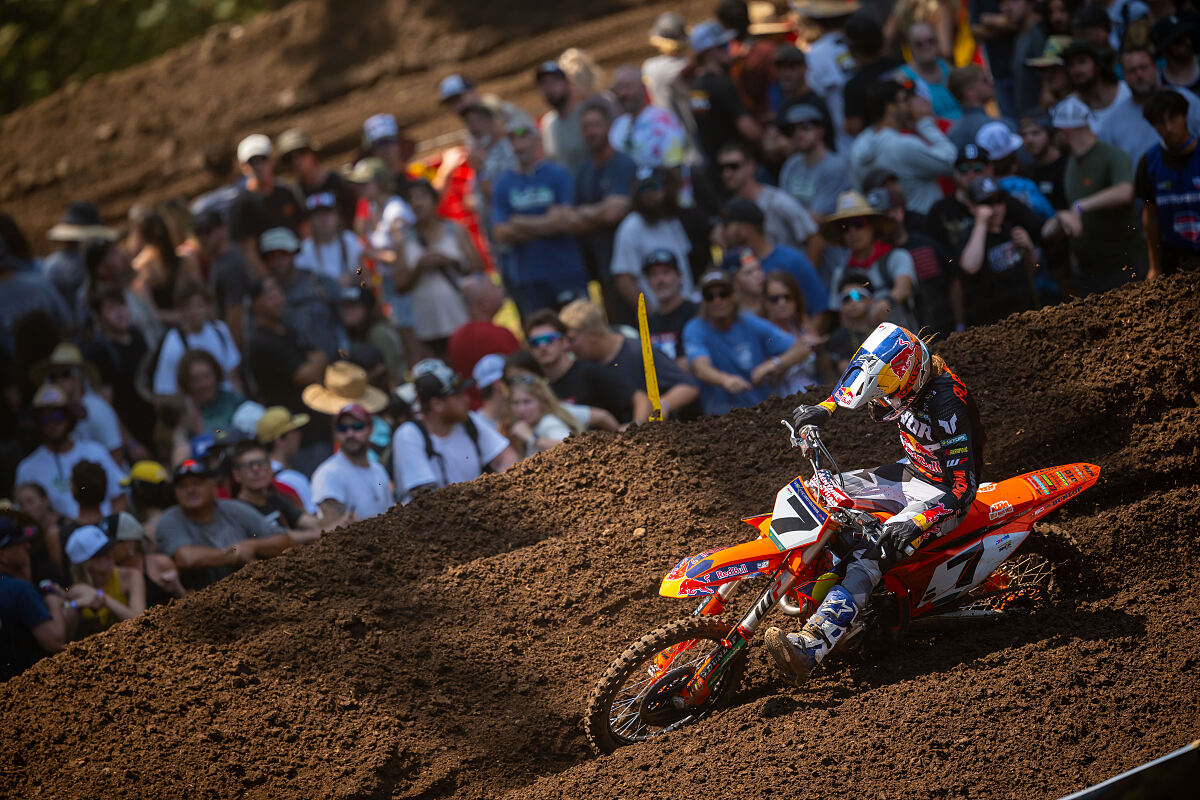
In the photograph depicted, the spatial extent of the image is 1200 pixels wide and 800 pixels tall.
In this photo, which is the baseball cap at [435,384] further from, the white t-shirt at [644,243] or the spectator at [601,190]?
the spectator at [601,190]

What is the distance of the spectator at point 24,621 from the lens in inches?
313

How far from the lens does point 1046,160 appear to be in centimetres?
1070

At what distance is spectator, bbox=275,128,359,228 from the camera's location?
13.5 meters

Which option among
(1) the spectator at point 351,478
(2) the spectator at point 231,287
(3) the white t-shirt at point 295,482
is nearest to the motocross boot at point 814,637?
(1) the spectator at point 351,478

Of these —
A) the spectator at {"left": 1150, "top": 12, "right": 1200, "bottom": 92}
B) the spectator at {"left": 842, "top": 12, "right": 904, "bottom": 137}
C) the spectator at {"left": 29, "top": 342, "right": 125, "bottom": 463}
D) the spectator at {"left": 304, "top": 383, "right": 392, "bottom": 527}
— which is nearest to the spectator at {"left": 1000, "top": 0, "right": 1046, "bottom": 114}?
the spectator at {"left": 842, "top": 12, "right": 904, "bottom": 137}

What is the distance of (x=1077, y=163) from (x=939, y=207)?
1.25m

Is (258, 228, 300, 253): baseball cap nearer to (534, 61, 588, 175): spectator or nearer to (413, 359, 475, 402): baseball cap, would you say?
(534, 61, 588, 175): spectator

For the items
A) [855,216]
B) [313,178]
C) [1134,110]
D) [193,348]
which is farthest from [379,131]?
[1134,110]

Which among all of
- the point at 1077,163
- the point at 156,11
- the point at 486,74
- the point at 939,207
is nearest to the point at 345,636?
the point at 939,207

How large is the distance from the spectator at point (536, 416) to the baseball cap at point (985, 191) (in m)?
3.73

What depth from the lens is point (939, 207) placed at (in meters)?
10.2

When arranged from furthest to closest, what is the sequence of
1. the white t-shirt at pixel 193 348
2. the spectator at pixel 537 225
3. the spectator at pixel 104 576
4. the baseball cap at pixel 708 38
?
the baseball cap at pixel 708 38
the spectator at pixel 537 225
the white t-shirt at pixel 193 348
the spectator at pixel 104 576

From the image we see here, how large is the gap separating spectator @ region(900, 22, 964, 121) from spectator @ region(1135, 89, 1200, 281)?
3.30 m

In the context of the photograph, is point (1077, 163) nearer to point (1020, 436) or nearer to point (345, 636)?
point (1020, 436)
